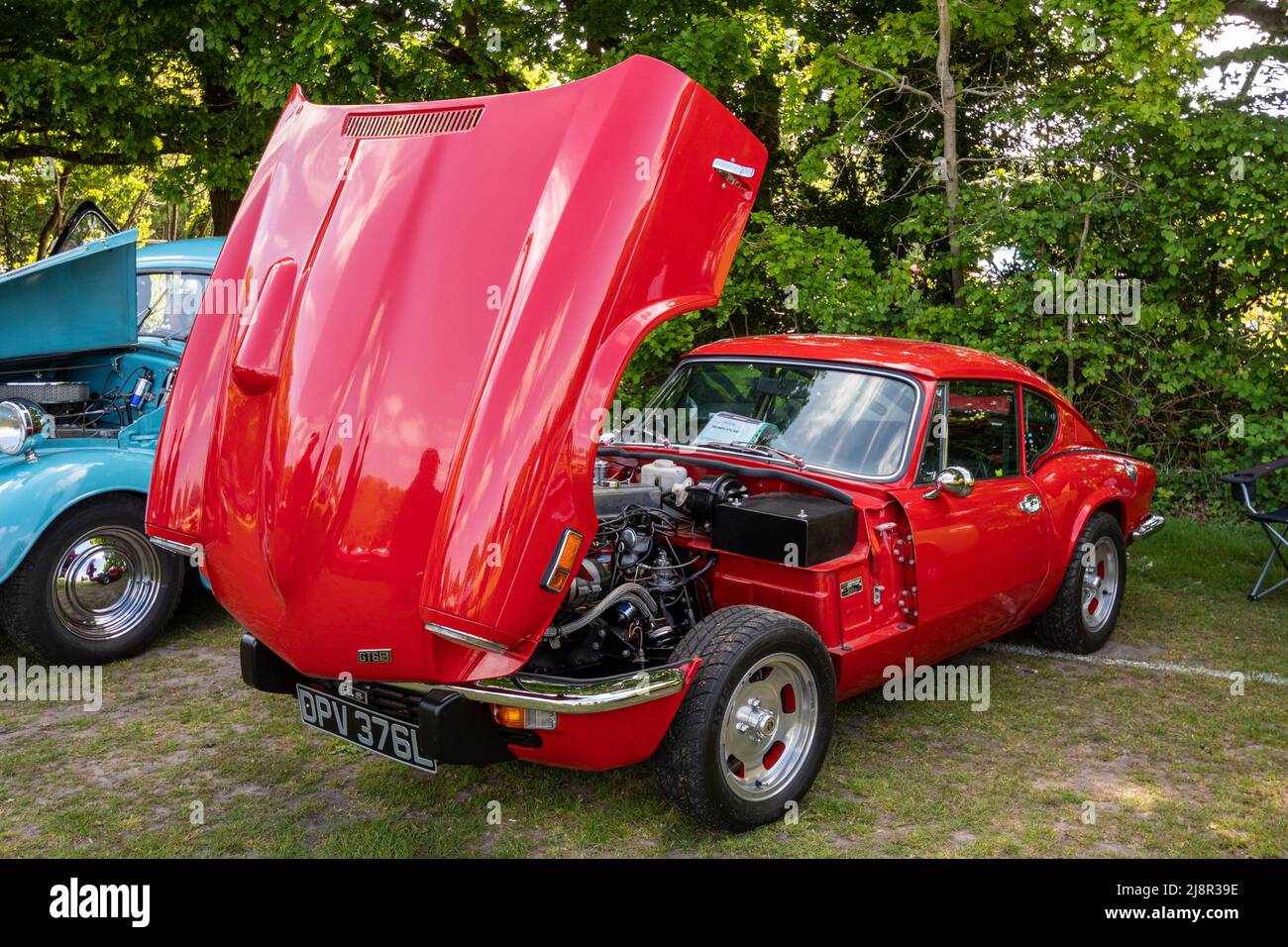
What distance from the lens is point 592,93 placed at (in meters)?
3.57

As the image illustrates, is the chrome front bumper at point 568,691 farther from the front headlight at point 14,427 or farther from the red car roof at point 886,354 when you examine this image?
the front headlight at point 14,427

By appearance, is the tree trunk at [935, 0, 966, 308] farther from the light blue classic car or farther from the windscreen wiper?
the light blue classic car

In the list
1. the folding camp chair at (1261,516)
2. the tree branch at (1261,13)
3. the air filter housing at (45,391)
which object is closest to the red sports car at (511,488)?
the air filter housing at (45,391)

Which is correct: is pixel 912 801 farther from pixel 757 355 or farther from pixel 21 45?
pixel 21 45

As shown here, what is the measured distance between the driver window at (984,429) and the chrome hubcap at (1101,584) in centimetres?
99

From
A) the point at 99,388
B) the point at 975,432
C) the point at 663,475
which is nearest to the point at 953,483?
the point at 975,432

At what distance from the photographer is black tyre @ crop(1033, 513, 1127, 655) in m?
5.65

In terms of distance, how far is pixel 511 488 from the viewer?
10.5 ft

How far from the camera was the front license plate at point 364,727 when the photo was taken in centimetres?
344

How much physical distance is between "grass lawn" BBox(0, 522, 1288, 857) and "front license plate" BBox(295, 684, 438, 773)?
1.28 ft

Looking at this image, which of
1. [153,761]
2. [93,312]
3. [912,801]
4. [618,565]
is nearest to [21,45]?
[93,312]

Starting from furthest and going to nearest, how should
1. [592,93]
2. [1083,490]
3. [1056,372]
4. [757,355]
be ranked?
[1056,372] → [1083,490] → [757,355] → [592,93]

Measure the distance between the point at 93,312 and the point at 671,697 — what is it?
182 inches

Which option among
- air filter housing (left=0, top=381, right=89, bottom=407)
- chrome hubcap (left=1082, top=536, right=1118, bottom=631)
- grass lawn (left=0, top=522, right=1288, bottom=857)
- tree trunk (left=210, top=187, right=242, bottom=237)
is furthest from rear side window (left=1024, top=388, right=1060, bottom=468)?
tree trunk (left=210, top=187, right=242, bottom=237)
